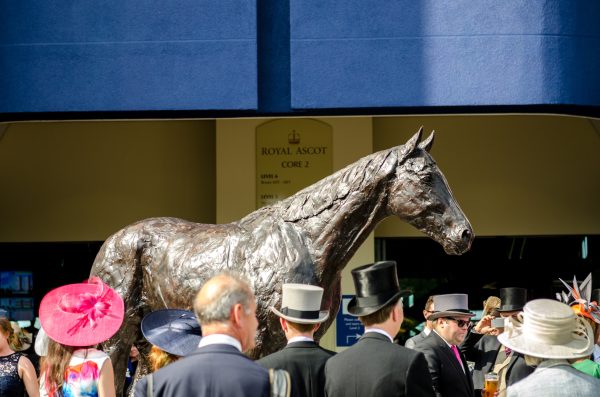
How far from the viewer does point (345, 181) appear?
7062 mm

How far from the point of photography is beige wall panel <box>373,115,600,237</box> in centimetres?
1541

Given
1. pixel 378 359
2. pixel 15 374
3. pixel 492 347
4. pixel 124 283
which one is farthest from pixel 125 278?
pixel 492 347

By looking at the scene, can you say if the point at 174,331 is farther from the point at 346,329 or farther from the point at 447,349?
the point at 346,329

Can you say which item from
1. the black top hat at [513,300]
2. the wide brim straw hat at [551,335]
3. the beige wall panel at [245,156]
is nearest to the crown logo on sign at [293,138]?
the beige wall panel at [245,156]

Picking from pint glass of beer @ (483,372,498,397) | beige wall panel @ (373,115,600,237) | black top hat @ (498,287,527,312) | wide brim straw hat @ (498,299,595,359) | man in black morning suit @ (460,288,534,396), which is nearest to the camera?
wide brim straw hat @ (498,299,595,359)

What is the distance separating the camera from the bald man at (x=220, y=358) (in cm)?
389

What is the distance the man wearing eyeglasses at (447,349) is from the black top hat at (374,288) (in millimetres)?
1636

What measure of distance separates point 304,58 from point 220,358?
328 inches

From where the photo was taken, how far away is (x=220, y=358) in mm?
3945

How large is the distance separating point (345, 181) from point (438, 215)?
0.66 meters

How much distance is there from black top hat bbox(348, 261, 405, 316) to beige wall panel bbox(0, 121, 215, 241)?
1030 centimetres

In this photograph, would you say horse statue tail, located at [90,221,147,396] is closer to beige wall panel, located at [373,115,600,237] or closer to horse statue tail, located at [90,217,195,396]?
horse statue tail, located at [90,217,195,396]

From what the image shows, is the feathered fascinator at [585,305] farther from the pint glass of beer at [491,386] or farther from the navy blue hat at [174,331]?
the navy blue hat at [174,331]

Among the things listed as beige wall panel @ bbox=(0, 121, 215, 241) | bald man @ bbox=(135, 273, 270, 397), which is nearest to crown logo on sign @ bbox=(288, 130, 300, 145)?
beige wall panel @ bbox=(0, 121, 215, 241)
